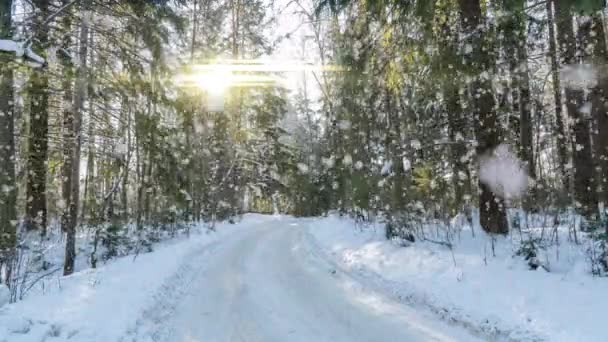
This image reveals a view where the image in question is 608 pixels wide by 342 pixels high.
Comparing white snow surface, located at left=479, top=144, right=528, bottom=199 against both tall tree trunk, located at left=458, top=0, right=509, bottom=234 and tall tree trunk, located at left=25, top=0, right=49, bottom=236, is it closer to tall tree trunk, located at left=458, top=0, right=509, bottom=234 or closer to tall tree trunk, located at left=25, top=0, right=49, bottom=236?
tall tree trunk, located at left=458, top=0, right=509, bottom=234

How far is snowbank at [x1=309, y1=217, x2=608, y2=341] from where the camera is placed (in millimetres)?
4508

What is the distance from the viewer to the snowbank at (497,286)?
451cm

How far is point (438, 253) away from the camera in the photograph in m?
8.02

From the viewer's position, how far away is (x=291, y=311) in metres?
6.26

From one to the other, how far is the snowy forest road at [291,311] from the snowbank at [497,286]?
32 cm

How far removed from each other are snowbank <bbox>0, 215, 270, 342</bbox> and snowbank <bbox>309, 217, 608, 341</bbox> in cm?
367

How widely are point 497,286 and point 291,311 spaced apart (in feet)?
8.93

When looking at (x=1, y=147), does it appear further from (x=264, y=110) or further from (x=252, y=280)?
(x=264, y=110)

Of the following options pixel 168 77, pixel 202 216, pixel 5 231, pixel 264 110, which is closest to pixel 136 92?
pixel 168 77

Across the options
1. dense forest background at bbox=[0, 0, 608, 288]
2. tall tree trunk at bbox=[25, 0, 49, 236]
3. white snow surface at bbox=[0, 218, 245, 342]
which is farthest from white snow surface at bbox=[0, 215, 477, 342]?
tall tree trunk at bbox=[25, 0, 49, 236]

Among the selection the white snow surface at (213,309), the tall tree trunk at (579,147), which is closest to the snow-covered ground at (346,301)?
the white snow surface at (213,309)

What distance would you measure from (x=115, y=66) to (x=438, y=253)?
26.3 feet

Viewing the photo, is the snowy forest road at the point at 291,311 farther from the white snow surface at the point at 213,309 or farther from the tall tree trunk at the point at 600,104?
the tall tree trunk at the point at 600,104

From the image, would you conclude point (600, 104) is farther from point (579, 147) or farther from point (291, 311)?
point (291, 311)
